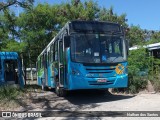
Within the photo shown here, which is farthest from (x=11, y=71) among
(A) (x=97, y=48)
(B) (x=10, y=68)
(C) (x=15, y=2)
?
(A) (x=97, y=48)

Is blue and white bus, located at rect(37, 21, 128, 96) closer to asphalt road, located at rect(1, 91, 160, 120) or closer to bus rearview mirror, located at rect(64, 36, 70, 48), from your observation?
bus rearview mirror, located at rect(64, 36, 70, 48)

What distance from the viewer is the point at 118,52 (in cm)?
1385

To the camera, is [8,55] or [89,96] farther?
[8,55]

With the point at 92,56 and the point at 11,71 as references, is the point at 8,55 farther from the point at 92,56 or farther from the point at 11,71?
the point at 92,56

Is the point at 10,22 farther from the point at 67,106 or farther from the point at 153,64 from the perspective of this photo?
the point at 67,106

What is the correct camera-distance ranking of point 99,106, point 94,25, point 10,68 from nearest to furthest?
point 99,106 → point 94,25 → point 10,68

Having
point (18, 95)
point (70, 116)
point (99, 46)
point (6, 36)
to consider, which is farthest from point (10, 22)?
point (70, 116)

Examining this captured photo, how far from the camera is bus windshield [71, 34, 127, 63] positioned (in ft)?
43.2

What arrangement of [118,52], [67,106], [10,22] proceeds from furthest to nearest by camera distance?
1. [10,22]
2. [118,52]
3. [67,106]

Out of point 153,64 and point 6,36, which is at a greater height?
point 6,36

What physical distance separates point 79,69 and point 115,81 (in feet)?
5.48

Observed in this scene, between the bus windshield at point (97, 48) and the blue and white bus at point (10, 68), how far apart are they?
10.2 meters

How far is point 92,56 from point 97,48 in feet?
1.44

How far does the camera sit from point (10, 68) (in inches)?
906
